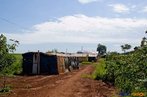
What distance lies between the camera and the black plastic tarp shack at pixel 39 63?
141 feet

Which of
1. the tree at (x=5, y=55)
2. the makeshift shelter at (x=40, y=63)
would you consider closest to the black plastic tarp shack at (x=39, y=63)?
the makeshift shelter at (x=40, y=63)

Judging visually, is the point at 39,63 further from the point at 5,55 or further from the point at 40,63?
the point at 5,55

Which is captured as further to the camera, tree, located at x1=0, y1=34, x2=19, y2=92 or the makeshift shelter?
the makeshift shelter

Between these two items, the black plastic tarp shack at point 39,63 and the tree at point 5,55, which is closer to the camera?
the tree at point 5,55

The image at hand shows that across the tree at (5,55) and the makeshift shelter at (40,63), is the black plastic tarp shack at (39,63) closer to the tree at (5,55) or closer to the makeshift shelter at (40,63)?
the makeshift shelter at (40,63)

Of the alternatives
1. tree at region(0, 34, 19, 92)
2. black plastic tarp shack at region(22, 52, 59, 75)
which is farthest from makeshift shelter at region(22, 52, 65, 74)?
tree at region(0, 34, 19, 92)

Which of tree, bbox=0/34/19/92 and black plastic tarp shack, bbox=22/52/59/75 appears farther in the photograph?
black plastic tarp shack, bbox=22/52/59/75

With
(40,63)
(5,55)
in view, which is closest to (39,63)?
(40,63)

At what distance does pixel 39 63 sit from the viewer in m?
43.3

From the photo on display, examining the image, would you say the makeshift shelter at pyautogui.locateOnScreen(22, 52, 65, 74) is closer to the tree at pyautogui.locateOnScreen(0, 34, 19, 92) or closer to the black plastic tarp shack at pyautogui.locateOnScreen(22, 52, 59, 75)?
the black plastic tarp shack at pyautogui.locateOnScreen(22, 52, 59, 75)

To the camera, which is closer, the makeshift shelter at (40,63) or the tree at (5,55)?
the tree at (5,55)

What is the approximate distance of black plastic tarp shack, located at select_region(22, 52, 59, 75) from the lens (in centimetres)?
4291

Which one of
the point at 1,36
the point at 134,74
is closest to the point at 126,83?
the point at 134,74

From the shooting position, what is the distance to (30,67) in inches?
1721
